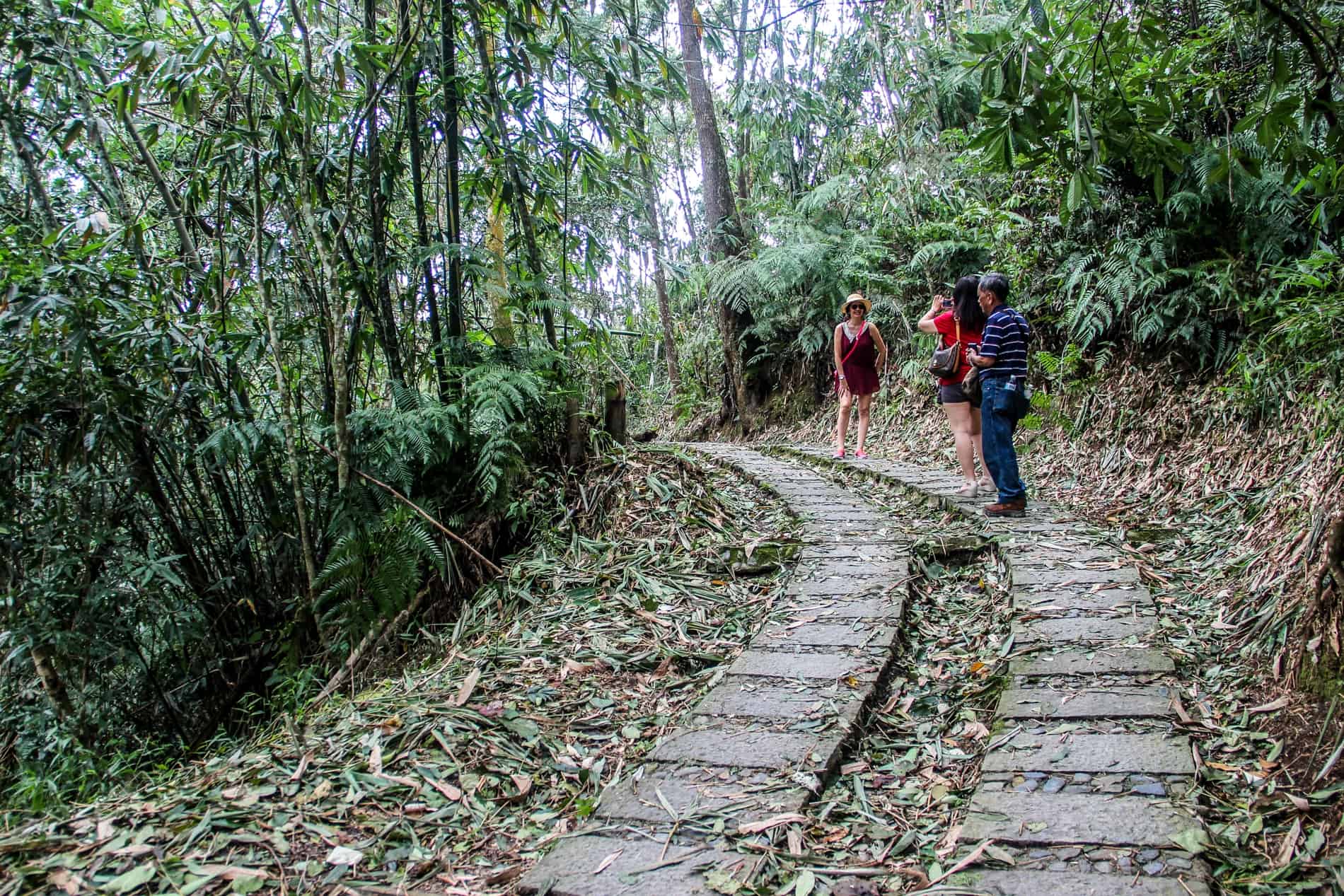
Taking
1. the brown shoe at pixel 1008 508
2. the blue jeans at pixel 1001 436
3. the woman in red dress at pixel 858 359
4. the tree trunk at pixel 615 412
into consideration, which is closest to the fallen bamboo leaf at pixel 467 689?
the tree trunk at pixel 615 412

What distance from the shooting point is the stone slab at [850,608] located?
3.56 metres

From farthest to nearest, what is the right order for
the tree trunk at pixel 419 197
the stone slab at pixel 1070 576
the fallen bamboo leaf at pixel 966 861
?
1. the tree trunk at pixel 419 197
2. the stone slab at pixel 1070 576
3. the fallen bamboo leaf at pixel 966 861

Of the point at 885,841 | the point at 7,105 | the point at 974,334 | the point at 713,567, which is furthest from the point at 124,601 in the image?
the point at 974,334

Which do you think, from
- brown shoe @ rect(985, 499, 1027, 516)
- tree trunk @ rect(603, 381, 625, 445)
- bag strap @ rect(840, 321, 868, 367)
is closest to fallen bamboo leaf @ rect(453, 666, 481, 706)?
tree trunk @ rect(603, 381, 625, 445)

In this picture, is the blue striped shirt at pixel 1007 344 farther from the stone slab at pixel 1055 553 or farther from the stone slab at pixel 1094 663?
the stone slab at pixel 1094 663

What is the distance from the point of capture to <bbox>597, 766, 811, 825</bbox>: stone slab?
225cm

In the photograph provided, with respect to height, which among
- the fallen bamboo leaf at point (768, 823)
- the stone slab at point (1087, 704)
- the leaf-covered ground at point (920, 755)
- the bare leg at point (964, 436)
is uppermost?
the bare leg at point (964, 436)

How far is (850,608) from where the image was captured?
3.65 m

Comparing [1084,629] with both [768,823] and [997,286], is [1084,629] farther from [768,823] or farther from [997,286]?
[997,286]

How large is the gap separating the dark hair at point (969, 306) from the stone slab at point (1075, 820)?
3.88 metres

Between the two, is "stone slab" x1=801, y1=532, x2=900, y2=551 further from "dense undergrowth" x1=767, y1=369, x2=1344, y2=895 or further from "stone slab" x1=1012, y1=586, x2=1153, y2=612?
"dense undergrowth" x1=767, y1=369, x2=1344, y2=895

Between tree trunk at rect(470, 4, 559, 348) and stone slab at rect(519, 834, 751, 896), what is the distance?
353 cm

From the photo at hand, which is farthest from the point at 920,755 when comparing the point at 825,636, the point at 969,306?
the point at 969,306

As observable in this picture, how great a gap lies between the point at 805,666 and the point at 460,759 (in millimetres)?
1263
